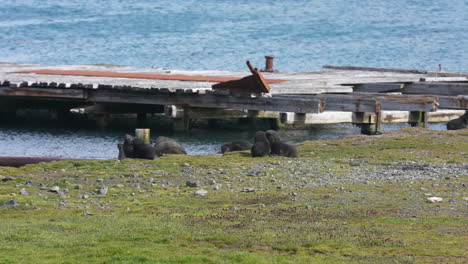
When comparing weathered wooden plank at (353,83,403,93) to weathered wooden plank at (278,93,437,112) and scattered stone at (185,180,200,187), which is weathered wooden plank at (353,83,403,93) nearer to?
weathered wooden plank at (278,93,437,112)

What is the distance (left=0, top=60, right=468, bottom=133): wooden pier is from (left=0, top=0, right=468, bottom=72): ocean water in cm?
3059

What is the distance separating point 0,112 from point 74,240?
29030 millimetres

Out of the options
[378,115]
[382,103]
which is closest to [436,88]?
[382,103]

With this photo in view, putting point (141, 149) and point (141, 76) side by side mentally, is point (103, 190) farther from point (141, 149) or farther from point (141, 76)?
point (141, 76)

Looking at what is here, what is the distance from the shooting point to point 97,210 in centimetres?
1541

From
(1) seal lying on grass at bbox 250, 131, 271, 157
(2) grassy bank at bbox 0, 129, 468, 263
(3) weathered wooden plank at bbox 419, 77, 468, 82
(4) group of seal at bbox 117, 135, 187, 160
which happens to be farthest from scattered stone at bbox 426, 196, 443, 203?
(3) weathered wooden plank at bbox 419, 77, 468, 82

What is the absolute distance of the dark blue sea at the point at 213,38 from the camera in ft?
116

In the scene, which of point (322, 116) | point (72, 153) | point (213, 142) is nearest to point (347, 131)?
point (322, 116)

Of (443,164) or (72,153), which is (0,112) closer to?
(72,153)

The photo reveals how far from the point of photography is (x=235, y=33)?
107 meters

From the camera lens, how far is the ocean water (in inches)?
3226

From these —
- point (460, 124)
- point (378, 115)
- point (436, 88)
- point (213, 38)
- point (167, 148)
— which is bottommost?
point (167, 148)

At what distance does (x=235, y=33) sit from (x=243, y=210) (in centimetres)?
9316

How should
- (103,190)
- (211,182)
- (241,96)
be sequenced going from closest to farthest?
(103,190)
(211,182)
(241,96)
